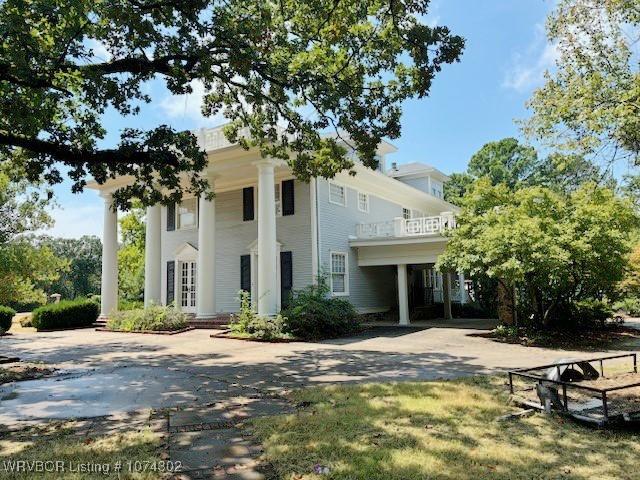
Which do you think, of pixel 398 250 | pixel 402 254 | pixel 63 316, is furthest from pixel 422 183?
pixel 63 316

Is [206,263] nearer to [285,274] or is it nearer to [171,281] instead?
[285,274]

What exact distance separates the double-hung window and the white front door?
678 cm

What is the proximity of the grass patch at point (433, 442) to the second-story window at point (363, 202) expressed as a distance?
1521 centimetres

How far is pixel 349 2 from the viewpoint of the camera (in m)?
9.15

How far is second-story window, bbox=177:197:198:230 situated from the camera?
838 inches

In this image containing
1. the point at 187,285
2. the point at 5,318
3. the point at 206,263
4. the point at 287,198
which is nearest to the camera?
the point at 206,263

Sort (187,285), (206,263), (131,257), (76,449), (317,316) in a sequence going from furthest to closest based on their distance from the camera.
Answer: (131,257) < (187,285) < (206,263) < (317,316) < (76,449)

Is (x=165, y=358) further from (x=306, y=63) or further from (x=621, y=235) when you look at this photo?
(x=621, y=235)

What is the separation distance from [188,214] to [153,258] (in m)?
3.04

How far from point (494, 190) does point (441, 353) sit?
619cm

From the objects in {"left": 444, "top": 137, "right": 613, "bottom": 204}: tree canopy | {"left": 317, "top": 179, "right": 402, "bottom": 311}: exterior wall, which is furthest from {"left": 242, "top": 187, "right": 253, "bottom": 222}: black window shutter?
{"left": 444, "top": 137, "right": 613, "bottom": 204}: tree canopy

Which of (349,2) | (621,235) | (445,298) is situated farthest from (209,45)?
(445,298)

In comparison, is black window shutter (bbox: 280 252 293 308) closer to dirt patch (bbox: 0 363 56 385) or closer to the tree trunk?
the tree trunk

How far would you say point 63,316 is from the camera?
20062 mm
